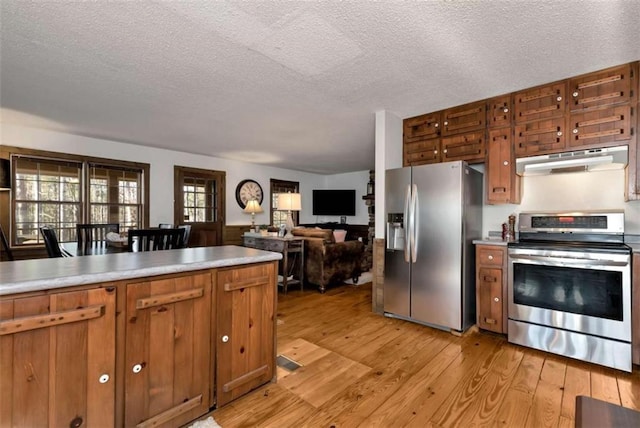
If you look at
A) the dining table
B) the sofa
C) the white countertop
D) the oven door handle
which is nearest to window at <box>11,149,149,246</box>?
the dining table

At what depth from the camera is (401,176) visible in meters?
3.27

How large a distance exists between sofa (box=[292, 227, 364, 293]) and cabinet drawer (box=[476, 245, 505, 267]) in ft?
6.77

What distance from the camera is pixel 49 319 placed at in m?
1.15

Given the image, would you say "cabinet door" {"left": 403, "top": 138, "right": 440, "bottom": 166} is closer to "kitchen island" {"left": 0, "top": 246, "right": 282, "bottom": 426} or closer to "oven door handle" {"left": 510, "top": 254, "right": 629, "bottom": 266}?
"oven door handle" {"left": 510, "top": 254, "right": 629, "bottom": 266}

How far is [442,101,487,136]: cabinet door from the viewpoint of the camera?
10.3 feet

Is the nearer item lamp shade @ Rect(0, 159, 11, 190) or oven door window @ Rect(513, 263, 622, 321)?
oven door window @ Rect(513, 263, 622, 321)

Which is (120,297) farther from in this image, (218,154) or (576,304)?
(218,154)

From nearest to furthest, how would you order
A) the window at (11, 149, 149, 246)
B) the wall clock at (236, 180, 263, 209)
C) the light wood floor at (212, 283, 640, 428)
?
the light wood floor at (212, 283, 640, 428) → the window at (11, 149, 149, 246) → the wall clock at (236, 180, 263, 209)

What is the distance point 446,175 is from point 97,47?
3120mm

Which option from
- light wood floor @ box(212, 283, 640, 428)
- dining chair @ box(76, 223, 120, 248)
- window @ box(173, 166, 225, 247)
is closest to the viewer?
light wood floor @ box(212, 283, 640, 428)

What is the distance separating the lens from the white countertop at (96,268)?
3.69ft

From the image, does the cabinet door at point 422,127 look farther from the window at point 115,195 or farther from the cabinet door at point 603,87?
the window at point 115,195

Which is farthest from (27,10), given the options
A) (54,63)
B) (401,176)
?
(401,176)

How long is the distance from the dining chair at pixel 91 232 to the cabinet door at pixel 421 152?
382cm
